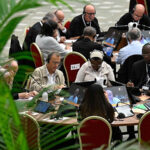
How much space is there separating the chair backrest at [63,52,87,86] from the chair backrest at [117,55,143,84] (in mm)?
620

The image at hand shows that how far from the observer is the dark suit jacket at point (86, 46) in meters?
7.75

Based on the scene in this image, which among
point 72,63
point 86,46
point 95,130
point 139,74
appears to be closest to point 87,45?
point 86,46

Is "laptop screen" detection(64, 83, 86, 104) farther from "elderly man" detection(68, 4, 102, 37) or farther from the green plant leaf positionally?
the green plant leaf

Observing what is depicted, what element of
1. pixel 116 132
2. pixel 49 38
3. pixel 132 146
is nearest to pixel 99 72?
pixel 116 132

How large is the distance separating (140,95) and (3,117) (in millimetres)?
5156

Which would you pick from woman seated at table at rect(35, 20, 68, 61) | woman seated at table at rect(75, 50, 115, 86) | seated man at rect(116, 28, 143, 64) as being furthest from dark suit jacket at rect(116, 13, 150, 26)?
woman seated at table at rect(75, 50, 115, 86)

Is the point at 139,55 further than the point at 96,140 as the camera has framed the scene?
Yes

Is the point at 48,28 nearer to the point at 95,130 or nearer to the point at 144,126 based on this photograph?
the point at 144,126

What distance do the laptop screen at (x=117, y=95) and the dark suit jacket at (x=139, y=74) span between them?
807 millimetres

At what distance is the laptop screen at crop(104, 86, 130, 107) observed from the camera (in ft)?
19.2

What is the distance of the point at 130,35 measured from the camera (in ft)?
25.6

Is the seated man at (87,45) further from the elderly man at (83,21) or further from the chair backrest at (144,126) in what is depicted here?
the chair backrest at (144,126)

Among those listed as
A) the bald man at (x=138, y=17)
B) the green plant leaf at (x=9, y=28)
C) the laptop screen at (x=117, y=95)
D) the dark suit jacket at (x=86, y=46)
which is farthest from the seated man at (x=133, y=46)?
the green plant leaf at (x=9, y=28)

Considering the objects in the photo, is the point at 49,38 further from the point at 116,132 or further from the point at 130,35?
the point at 116,132
